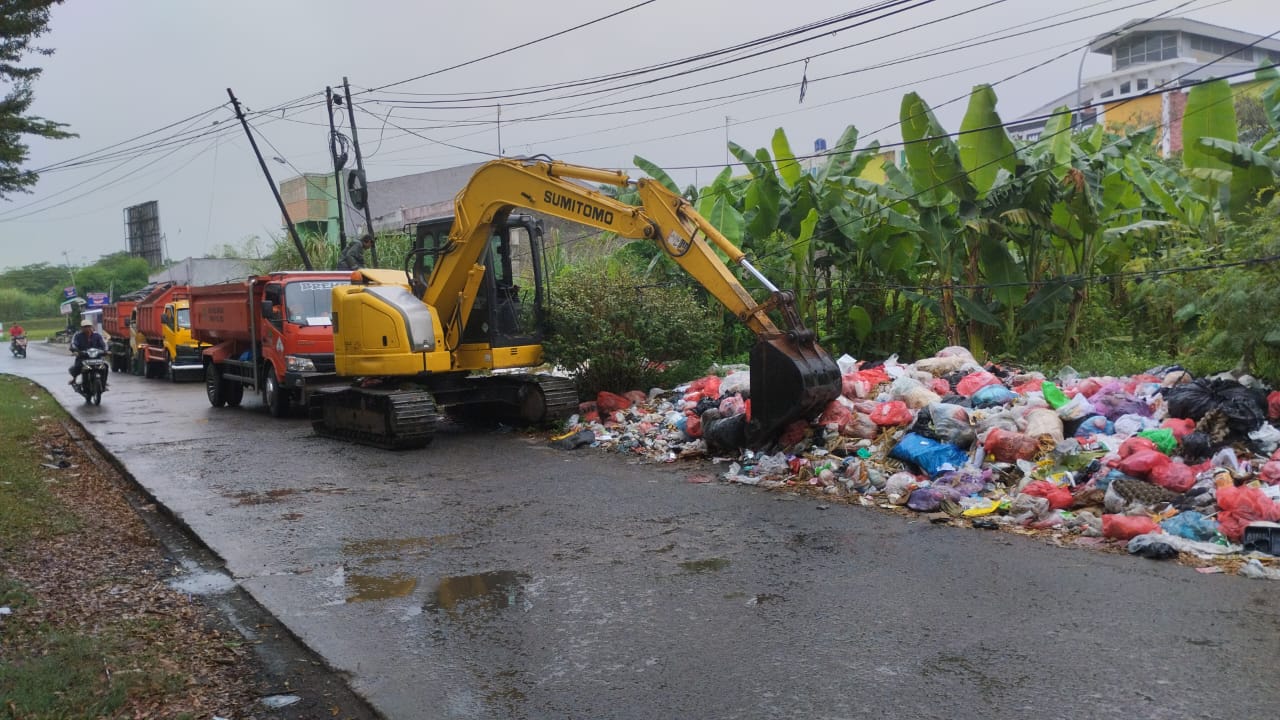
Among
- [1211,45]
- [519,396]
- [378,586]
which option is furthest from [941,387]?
[1211,45]

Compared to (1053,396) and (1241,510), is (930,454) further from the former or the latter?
(1241,510)

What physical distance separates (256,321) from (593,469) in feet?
32.2

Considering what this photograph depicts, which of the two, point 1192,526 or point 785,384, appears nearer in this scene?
point 1192,526

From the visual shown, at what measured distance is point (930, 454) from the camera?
966 centimetres

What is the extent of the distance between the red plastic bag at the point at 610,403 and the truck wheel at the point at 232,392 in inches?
355

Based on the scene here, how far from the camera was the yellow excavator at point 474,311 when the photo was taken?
12.9 meters

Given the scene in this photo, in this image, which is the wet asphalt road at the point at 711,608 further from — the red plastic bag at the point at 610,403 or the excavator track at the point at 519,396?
the red plastic bag at the point at 610,403

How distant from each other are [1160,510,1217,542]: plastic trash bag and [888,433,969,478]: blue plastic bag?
7.18 feet

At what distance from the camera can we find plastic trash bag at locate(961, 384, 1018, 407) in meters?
10.6

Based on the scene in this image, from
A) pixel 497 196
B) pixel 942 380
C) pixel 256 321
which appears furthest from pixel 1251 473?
pixel 256 321

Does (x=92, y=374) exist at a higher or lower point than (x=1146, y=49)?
lower

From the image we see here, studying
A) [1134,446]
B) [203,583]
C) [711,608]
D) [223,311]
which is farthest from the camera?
[223,311]

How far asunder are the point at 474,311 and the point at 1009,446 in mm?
7807

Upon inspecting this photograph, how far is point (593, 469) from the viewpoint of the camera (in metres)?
11.6
